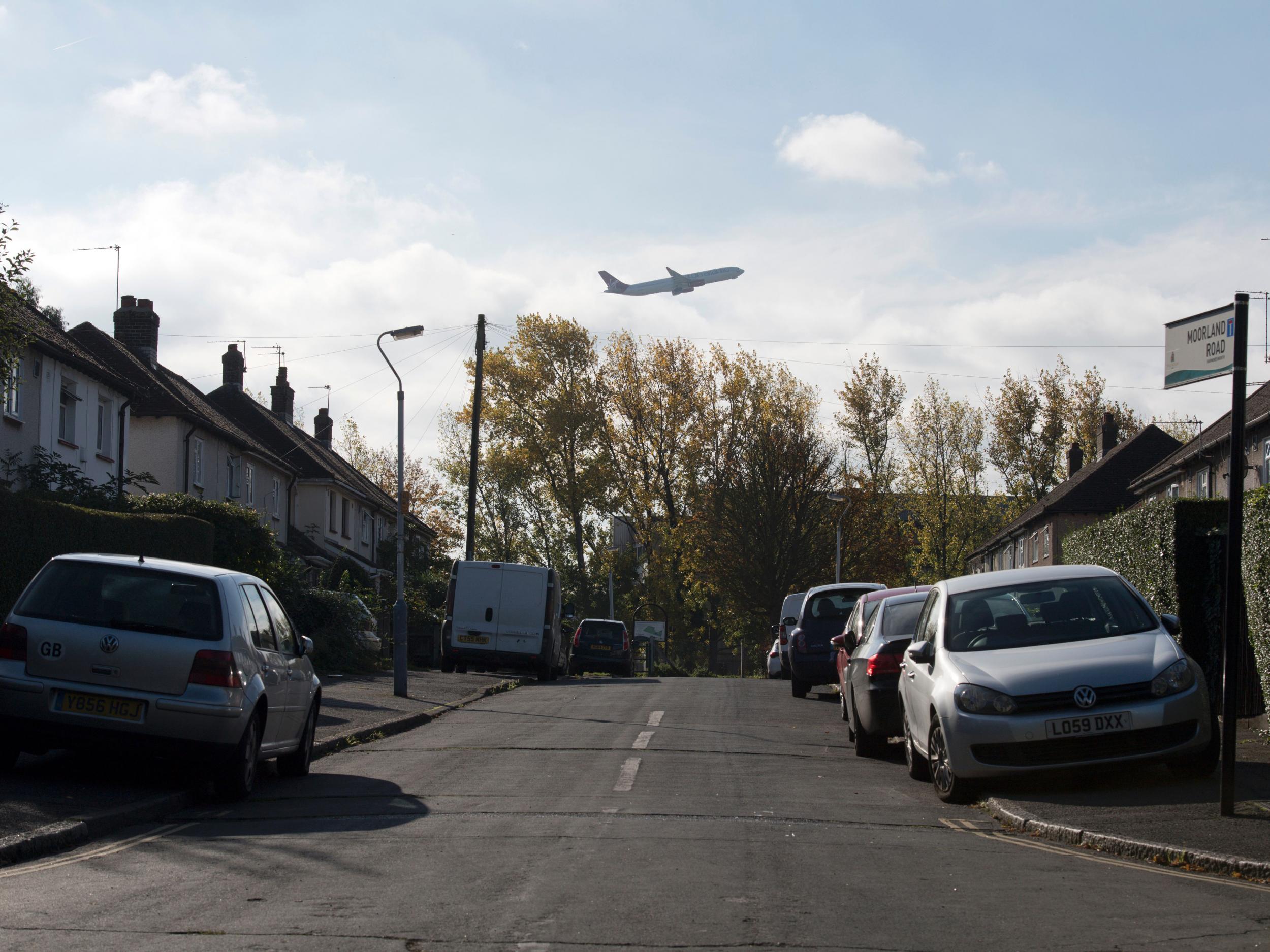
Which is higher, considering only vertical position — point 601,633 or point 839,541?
point 839,541

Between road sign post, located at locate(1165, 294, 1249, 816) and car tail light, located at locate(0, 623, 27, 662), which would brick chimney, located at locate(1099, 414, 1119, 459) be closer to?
road sign post, located at locate(1165, 294, 1249, 816)

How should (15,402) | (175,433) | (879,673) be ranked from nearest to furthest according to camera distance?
(879,673) → (15,402) → (175,433)

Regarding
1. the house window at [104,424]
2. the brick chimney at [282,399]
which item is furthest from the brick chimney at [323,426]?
the house window at [104,424]

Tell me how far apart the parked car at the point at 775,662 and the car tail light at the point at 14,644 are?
72.3ft

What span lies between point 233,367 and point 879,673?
44.9 metres

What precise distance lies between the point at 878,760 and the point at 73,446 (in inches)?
856

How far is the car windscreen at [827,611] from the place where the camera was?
2211 centimetres

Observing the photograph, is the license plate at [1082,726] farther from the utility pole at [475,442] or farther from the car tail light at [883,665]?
the utility pole at [475,442]

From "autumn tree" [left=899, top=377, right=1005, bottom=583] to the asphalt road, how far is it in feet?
185

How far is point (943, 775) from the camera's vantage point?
1016cm

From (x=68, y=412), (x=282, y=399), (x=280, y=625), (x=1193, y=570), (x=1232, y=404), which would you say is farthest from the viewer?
(x=282, y=399)

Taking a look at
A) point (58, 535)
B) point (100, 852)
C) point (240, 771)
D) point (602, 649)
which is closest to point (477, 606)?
point (602, 649)

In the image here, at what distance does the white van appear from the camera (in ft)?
105

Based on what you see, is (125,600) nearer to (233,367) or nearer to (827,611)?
(827,611)
